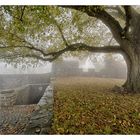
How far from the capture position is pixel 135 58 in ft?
16.6

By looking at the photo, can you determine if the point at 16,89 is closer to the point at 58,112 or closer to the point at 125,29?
the point at 58,112

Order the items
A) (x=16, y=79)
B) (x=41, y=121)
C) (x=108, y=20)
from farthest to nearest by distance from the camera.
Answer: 1. (x=16, y=79)
2. (x=108, y=20)
3. (x=41, y=121)

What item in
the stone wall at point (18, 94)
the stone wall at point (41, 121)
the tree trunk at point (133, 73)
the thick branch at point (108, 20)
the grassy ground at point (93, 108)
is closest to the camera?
the stone wall at point (41, 121)

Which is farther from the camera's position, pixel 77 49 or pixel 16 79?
pixel 16 79

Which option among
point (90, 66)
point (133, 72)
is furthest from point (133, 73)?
point (90, 66)

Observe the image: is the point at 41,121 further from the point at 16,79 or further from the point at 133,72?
the point at 16,79

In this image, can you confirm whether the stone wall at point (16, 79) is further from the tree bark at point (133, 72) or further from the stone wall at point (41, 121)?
the tree bark at point (133, 72)

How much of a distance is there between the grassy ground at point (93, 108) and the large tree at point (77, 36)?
1.79 ft

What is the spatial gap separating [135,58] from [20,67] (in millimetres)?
2605

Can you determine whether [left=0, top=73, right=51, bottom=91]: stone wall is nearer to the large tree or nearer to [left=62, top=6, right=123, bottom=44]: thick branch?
the large tree

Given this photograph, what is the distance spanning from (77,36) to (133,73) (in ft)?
4.83

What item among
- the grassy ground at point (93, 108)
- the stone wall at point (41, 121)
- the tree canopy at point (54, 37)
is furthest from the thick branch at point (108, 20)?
the stone wall at point (41, 121)

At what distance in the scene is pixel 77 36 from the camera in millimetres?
4945

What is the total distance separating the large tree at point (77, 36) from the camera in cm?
470
